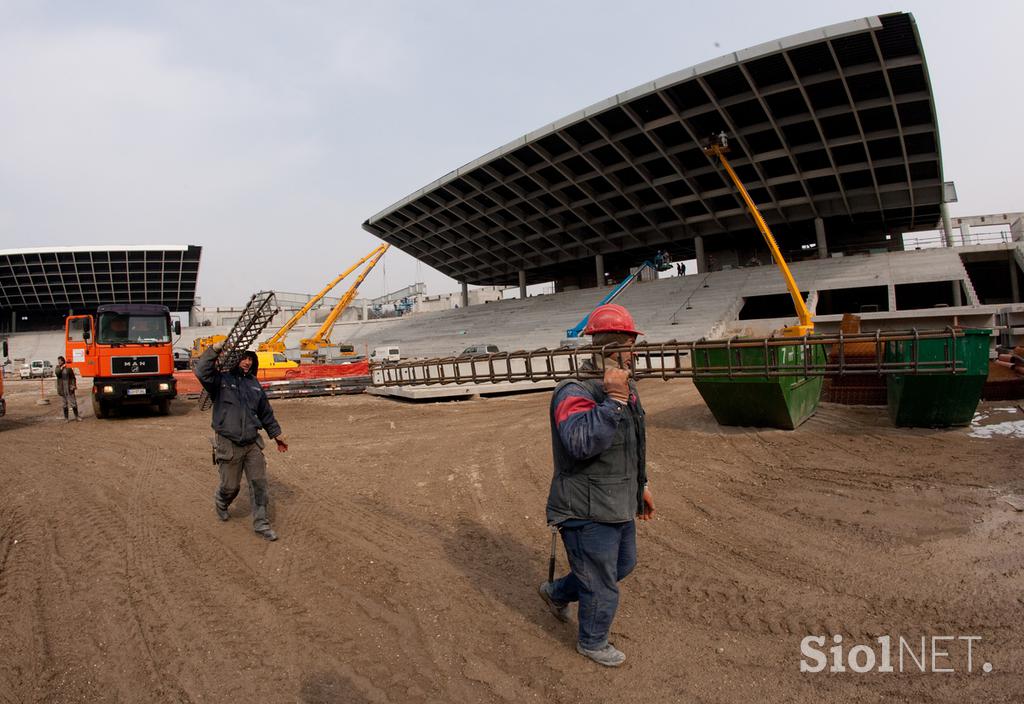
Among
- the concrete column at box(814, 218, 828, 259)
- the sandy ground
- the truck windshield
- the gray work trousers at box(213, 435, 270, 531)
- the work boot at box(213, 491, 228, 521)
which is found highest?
the concrete column at box(814, 218, 828, 259)

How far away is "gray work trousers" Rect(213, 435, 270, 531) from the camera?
5.00 meters

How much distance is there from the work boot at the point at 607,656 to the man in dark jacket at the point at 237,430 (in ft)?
10.8

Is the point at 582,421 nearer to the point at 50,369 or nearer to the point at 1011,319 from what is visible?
the point at 1011,319

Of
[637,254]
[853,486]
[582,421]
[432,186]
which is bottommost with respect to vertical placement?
[853,486]


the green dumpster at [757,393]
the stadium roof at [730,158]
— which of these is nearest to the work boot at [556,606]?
the green dumpster at [757,393]

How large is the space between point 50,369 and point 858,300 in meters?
57.7

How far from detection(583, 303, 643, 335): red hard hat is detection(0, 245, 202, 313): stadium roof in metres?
54.8

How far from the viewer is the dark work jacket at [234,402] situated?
4.97 metres

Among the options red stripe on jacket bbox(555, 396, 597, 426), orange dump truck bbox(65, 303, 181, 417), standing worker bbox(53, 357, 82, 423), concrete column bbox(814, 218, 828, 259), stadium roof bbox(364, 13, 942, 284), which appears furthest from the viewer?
concrete column bbox(814, 218, 828, 259)

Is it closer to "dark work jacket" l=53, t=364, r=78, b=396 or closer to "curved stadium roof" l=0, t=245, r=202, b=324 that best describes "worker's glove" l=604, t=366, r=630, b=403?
"dark work jacket" l=53, t=364, r=78, b=396

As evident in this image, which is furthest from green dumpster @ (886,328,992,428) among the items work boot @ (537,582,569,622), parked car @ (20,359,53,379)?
parked car @ (20,359,53,379)

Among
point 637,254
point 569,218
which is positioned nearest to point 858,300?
point 637,254

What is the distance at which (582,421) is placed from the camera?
8.65 ft

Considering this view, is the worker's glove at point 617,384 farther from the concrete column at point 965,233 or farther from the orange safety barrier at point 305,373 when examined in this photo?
the concrete column at point 965,233
